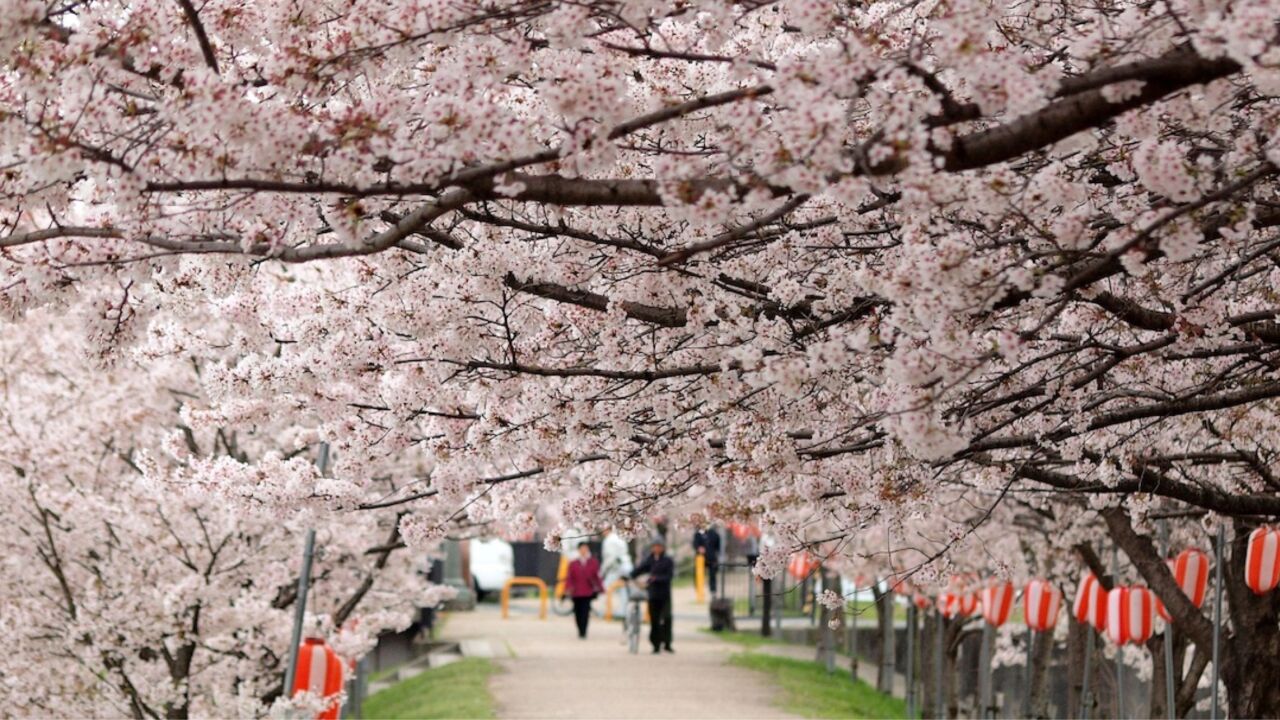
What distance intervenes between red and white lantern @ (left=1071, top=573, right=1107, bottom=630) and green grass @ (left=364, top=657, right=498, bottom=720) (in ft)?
18.7

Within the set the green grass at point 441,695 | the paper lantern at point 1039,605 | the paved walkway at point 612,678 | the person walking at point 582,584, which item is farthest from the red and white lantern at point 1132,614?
the person walking at point 582,584

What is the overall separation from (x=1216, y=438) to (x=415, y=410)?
4.37 m

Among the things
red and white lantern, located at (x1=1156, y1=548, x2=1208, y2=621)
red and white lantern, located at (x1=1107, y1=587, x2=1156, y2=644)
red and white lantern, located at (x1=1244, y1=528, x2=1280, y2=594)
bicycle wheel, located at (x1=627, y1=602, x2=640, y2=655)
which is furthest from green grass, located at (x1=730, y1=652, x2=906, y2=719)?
red and white lantern, located at (x1=1244, y1=528, x2=1280, y2=594)

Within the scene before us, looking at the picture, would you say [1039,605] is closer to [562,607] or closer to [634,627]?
[634,627]

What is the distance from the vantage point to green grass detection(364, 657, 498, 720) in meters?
16.3

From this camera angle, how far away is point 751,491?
22.9 ft

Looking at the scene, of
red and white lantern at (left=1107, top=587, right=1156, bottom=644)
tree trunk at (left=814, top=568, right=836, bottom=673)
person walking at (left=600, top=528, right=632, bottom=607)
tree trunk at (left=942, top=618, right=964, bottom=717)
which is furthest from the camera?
person walking at (left=600, top=528, right=632, bottom=607)

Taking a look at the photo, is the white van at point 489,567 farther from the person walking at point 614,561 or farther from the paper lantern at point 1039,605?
the paper lantern at point 1039,605

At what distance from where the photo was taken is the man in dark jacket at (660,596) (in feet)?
70.8

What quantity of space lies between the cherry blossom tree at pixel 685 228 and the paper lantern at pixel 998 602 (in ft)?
25.4

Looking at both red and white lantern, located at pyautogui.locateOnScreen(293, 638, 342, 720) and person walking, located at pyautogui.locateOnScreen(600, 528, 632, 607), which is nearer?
red and white lantern, located at pyautogui.locateOnScreen(293, 638, 342, 720)

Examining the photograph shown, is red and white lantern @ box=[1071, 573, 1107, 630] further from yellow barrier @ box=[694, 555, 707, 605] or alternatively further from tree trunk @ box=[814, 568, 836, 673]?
yellow barrier @ box=[694, 555, 707, 605]

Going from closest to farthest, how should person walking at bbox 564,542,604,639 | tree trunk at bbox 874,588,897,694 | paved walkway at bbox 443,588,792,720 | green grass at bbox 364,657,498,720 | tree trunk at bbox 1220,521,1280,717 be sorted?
tree trunk at bbox 1220,521,1280,717
paved walkway at bbox 443,588,792,720
green grass at bbox 364,657,498,720
tree trunk at bbox 874,588,897,694
person walking at bbox 564,542,604,639

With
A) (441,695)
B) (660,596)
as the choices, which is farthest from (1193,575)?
(660,596)
